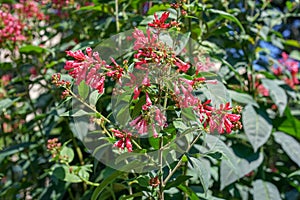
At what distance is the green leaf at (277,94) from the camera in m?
2.00

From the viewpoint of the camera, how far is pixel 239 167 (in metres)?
1.92

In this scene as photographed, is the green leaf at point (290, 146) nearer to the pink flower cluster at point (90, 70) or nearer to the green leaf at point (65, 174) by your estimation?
the green leaf at point (65, 174)

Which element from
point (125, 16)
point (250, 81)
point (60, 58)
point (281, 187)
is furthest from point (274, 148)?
point (60, 58)

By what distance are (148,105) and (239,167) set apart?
3.11 ft

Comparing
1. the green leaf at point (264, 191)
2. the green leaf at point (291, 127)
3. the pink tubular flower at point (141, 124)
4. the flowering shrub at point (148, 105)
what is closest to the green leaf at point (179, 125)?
the flowering shrub at point (148, 105)

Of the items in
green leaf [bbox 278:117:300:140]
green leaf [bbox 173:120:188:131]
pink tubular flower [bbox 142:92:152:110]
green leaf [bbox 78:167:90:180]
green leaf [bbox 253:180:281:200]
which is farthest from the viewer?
green leaf [bbox 278:117:300:140]

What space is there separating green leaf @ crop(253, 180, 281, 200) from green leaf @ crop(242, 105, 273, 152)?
8.5 inches

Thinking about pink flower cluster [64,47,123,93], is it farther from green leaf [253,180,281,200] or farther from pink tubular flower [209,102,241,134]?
green leaf [253,180,281,200]

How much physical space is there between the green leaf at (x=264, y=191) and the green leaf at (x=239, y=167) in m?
0.09

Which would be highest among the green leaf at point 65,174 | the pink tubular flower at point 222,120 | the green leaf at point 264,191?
the pink tubular flower at point 222,120

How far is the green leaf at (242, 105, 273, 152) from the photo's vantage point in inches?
74.0

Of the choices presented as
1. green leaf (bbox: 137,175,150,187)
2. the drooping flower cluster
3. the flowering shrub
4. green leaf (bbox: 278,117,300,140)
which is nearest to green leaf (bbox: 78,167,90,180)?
the flowering shrub

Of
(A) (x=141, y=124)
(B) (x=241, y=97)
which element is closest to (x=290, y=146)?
(B) (x=241, y=97)

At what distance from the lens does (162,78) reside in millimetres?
1118
